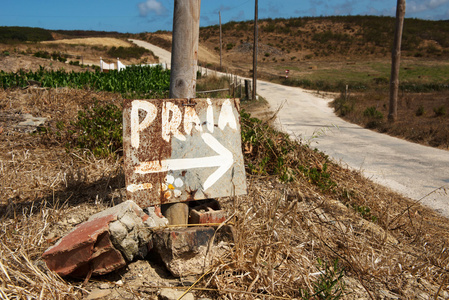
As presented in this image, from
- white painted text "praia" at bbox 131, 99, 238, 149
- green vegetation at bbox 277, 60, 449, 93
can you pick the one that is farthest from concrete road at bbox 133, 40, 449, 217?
green vegetation at bbox 277, 60, 449, 93

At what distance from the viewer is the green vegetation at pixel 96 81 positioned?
392 inches

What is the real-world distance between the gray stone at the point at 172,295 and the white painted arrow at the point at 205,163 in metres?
0.90

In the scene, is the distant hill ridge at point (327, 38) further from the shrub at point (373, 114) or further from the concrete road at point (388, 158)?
the concrete road at point (388, 158)

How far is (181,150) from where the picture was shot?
298cm

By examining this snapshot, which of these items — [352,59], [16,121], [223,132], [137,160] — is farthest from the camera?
[352,59]

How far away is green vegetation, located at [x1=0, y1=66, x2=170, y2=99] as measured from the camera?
995 cm

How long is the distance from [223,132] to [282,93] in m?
21.1

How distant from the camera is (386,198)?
5059 millimetres

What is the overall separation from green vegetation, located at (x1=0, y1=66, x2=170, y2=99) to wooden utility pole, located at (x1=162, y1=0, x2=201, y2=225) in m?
7.02

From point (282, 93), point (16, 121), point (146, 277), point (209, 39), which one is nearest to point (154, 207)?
point (146, 277)

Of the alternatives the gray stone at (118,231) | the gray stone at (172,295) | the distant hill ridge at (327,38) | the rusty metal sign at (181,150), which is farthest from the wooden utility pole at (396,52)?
the distant hill ridge at (327,38)

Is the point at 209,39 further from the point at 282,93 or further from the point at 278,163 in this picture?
the point at 278,163

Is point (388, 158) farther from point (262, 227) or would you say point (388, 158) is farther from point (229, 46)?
point (229, 46)

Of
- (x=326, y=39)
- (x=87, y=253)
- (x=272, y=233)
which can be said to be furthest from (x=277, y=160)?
(x=326, y=39)
